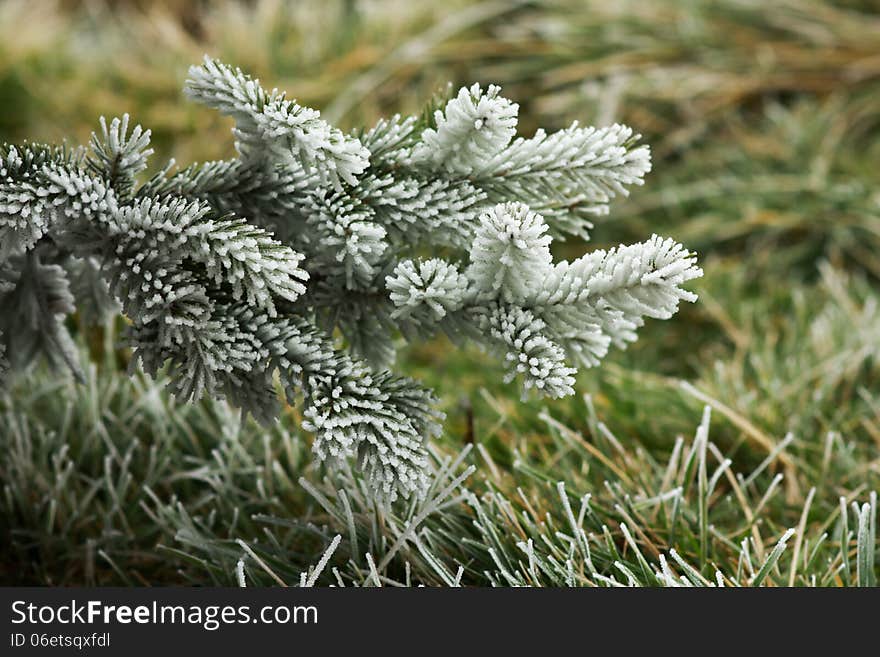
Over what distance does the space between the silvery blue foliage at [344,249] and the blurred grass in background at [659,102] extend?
51 centimetres

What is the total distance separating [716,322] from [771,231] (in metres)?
0.25

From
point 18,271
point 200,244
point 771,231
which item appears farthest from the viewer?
point 771,231

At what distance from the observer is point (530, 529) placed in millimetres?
830

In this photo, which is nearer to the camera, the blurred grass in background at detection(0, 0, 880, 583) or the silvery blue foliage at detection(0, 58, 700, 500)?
the silvery blue foliage at detection(0, 58, 700, 500)

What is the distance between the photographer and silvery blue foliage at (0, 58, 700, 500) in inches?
25.2

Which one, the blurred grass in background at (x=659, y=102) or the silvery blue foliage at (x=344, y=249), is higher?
the blurred grass in background at (x=659, y=102)

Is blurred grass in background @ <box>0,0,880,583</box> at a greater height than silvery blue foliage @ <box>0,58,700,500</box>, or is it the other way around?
blurred grass in background @ <box>0,0,880,583</box>

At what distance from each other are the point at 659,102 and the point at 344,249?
4.01 ft

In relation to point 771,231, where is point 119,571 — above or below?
below

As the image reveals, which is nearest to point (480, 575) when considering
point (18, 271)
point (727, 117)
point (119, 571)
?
point (119, 571)

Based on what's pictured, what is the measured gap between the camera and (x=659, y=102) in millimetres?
1748

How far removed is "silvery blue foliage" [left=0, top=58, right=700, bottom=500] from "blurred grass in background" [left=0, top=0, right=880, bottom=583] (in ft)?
1.67

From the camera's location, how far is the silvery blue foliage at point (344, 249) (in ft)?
2.10

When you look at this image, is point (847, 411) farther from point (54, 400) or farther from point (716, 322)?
point (54, 400)
